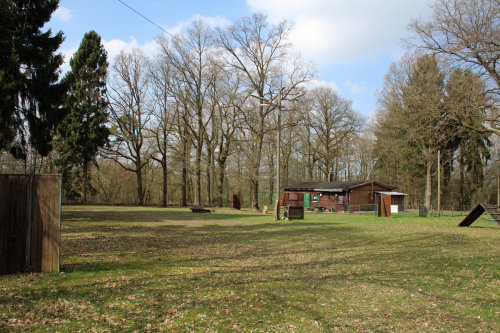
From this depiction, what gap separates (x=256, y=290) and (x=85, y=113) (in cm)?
3728

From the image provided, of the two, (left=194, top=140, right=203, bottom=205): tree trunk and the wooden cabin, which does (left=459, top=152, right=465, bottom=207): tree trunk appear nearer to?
the wooden cabin

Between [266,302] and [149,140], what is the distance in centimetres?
4305

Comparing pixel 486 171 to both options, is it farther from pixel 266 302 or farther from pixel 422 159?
pixel 266 302

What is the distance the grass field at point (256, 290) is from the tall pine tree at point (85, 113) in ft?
96.1

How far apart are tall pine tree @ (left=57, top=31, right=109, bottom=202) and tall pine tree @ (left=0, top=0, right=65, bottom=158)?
20.3m

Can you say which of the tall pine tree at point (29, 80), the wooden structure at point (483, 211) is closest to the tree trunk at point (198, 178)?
the tall pine tree at point (29, 80)

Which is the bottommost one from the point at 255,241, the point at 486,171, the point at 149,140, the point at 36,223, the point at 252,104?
the point at 255,241

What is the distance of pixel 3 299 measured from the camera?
208 inches

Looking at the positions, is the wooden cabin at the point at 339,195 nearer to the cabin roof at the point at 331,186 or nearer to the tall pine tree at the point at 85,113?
the cabin roof at the point at 331,186

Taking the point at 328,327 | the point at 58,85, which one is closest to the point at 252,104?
the point at 58,85

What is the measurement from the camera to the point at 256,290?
20.8 feet

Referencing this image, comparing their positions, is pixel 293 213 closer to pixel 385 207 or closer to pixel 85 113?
pixel 385 207

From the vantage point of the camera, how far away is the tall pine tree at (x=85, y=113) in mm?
37250

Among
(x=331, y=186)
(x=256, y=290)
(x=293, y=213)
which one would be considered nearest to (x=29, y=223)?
(x=256, y=290)
